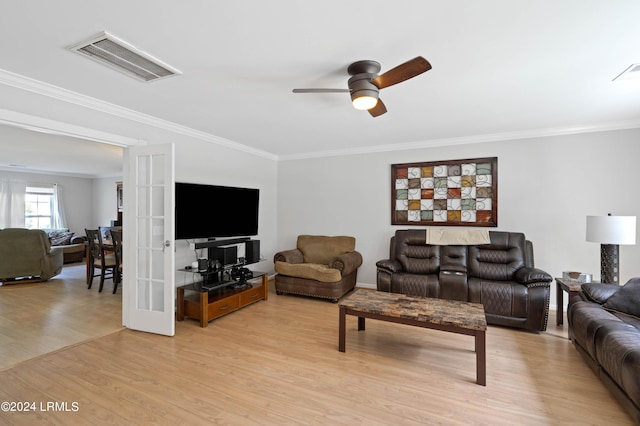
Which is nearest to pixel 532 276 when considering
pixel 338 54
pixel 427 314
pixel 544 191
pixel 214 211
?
pixel 544 191

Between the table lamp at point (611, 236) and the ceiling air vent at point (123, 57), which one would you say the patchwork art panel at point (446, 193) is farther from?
the ceiling air vent at point (123, 57)

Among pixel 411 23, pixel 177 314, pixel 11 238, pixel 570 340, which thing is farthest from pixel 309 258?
pixel 11 238

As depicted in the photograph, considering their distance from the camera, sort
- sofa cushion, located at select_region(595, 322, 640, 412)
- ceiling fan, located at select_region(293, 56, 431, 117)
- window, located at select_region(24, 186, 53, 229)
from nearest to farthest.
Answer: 1. sofa cushion, located at select_region(595, 322, 640, 412)
2. ceiling fan, located at select_region(293, 56, 431, 117)
3. window, located at select_region(24, 186, 53, 229)

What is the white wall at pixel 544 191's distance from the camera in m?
3.77

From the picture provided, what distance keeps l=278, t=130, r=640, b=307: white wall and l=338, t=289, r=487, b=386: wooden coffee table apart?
204cm

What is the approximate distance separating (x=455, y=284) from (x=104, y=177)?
1004cm

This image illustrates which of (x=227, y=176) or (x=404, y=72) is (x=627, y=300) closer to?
(x=404, y=72)

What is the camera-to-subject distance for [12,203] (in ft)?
25.2

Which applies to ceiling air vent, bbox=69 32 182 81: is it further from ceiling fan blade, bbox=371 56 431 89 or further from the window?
the window

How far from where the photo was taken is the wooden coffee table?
2.31 meters

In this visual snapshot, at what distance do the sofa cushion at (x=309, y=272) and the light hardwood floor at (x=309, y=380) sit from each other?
106cm

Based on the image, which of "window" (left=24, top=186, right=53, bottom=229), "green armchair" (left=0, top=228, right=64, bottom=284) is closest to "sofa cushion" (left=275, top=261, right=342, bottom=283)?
"green armchair" (left=0, top=228, right=64, bottom=284)

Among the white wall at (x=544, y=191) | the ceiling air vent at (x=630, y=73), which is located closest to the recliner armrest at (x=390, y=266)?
the white wall at (x=544, y=191)

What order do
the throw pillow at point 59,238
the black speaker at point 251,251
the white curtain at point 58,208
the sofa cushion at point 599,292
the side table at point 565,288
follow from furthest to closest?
the white curtain at point 58,208 < the throw pillow at point 59,238 < the black speaker at point 251,251 < the side table at point 565,288 < the sofa cushion at point 599,292
